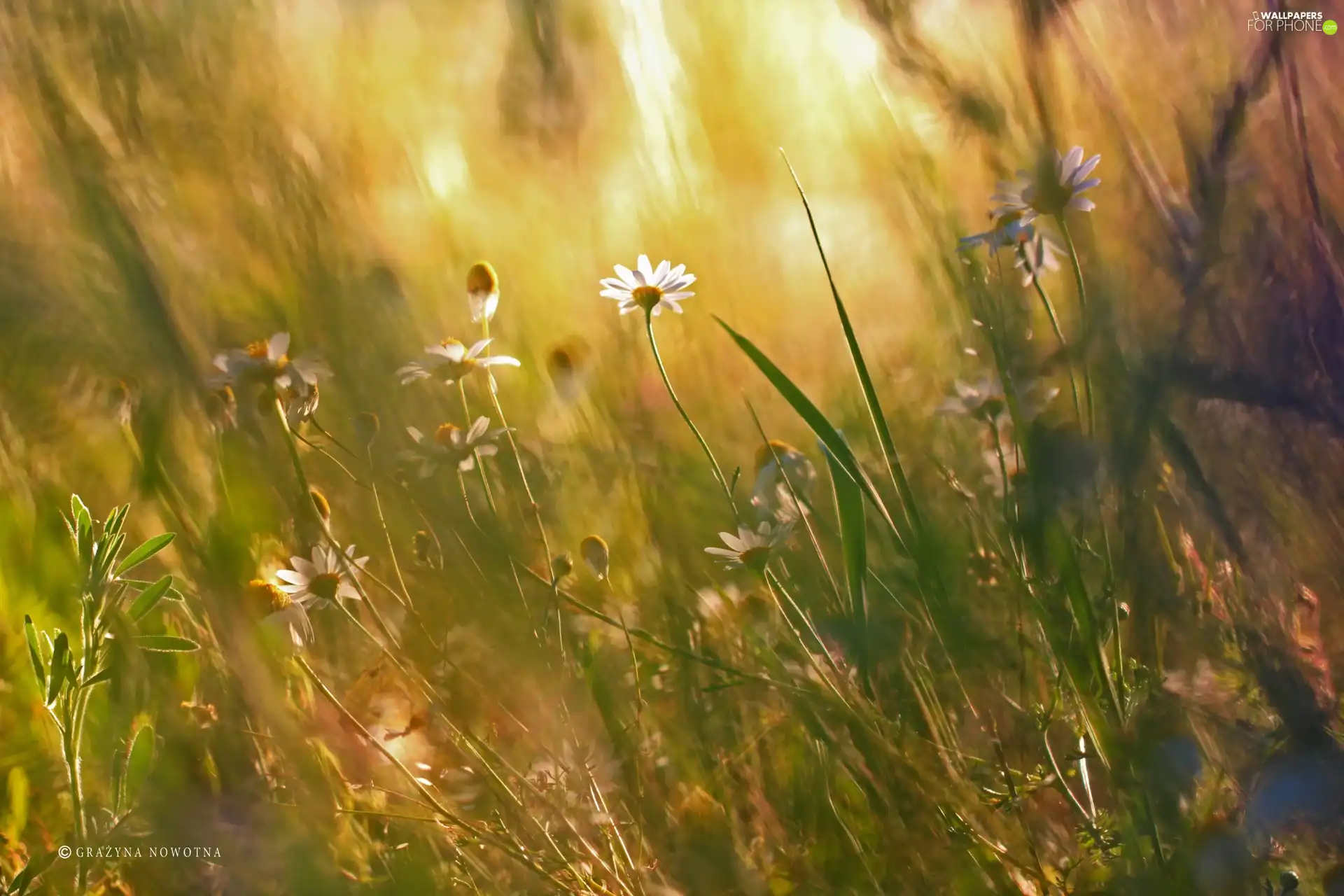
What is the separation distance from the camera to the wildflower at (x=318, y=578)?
17.4 inches

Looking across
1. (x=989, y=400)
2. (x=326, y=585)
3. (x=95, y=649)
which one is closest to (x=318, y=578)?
(x=326, y=585)

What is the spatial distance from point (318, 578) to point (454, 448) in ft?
0.32

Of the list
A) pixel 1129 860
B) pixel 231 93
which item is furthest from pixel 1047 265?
pixel 231 93

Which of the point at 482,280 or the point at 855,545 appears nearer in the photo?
the point at 855,545

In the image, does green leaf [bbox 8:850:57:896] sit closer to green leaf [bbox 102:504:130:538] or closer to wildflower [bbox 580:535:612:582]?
green leaf [bbox 102:504:130:538]

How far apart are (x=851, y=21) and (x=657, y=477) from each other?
25 centimetres

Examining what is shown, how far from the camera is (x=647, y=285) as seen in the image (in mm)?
448

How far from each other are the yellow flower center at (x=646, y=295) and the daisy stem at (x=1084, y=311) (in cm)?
19

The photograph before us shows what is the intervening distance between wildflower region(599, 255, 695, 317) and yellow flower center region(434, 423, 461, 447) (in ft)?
0.38

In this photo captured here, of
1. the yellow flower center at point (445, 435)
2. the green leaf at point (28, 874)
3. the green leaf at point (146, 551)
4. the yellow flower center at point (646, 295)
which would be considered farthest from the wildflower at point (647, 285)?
the green leaf at point (28, 874)

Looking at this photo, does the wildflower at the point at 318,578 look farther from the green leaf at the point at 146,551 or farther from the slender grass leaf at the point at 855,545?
the slender grass leaf at the point at 855,545

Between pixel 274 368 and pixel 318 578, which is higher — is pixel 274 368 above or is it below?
above

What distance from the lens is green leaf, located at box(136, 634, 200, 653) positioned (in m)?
0.36

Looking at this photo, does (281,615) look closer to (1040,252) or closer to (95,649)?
(95,649)
